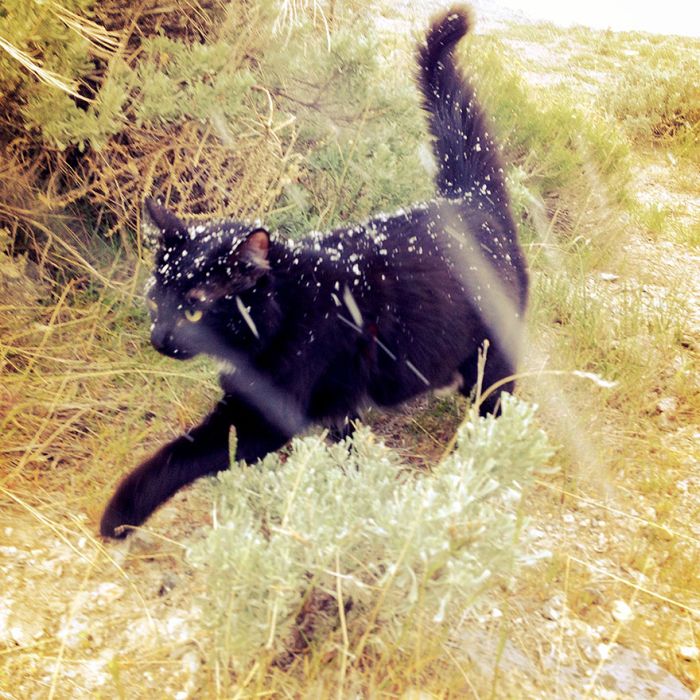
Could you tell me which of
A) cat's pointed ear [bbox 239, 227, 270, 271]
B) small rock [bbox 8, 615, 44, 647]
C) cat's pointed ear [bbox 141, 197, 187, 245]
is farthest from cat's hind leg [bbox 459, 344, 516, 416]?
small rock [bbox 8, 615, 44, 647]

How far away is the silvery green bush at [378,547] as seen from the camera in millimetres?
1342

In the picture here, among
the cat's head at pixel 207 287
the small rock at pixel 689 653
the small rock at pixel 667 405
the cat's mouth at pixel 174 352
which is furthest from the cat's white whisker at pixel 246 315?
the small rock at pixel 667 405

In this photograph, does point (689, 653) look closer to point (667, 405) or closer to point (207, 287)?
point (667, 405)

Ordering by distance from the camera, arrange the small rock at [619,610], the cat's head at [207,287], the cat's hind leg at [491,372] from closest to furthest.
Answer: the small rock at [619,610] → the cat's head at [207,287] → the cat's hind leg at [491,372]

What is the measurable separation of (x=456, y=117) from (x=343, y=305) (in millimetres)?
1131

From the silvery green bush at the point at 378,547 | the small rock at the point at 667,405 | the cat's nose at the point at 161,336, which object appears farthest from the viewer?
the small rock at the point at 667,405

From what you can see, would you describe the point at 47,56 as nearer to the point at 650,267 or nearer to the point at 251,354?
the point at 251,354

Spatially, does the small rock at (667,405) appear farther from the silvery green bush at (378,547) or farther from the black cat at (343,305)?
the silvery green bush at (378,547)

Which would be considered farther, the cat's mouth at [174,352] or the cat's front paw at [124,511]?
the cat's mouth at [174,352]

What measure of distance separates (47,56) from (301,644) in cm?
218

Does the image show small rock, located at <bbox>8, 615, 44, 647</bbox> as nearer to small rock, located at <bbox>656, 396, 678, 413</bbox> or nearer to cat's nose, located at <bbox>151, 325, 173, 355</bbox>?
cat's nose, located at <bbox>151, 325, 173, 355</bbox>

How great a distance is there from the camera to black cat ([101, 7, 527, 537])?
2.05m

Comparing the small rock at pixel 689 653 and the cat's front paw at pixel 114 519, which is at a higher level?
the small rock at pixel 689 653

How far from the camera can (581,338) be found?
125 inches
